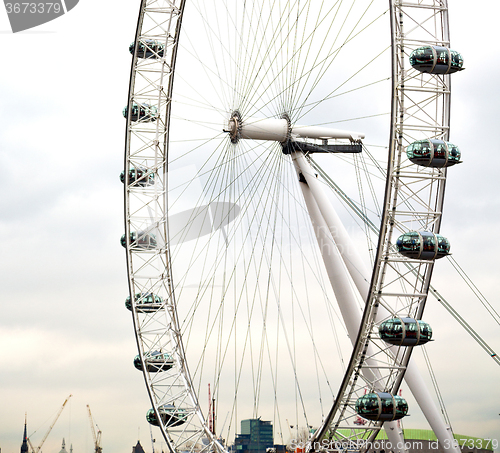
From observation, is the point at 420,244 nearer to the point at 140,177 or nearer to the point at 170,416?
the point at 140,177

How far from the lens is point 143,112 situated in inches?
1415

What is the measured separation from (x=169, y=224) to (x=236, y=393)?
966cm

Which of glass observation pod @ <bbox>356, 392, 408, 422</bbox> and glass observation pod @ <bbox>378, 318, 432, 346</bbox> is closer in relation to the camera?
glass observation pod @ <bbox>378, 318, 432, 346</bbox>

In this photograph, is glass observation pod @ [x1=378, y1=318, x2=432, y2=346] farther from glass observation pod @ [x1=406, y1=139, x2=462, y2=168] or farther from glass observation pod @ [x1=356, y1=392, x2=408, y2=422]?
glass observation pod @ [x1=406, y1=139, x2=462, y2=168]

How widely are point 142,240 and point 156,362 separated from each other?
18.5 feet

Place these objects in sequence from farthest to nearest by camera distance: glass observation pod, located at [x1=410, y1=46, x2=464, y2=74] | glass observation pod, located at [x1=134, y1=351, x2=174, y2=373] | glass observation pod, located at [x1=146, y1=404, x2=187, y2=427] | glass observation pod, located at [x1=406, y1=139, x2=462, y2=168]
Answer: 1. glass observation pod, located at [x1=134, y1=351, x2=174, y2=373]
2. glass observation pod, located at [x1=146, y1=404, x2=187, y2=427]
3. glass observation pod, located at [x1=410, y1=46, x2=464, y2=74]
4. glass observation pod, located at [x1=406, y1=139, x2=462, y2=168]

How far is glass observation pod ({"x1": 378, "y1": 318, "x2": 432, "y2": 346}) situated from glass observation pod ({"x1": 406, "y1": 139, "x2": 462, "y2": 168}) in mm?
4831

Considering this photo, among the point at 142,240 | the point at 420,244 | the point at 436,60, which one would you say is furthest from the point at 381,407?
the point at 142,240

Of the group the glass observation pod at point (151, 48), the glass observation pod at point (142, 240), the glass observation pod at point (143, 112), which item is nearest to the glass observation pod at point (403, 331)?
the glass observation pod at point (142, 240)

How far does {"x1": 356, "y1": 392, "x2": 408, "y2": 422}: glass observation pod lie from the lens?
78.5 feet

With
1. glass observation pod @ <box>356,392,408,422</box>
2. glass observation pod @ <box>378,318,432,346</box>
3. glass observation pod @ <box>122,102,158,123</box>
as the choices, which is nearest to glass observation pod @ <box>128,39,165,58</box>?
glass observation pod @ <box>122,102,158,123</box>

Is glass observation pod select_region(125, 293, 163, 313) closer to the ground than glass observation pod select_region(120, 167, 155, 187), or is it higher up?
closer to the ground

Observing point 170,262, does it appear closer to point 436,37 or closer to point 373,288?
point 373,288

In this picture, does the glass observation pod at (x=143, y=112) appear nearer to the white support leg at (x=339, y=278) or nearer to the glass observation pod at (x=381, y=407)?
the white support leg at (x=339, y=278)
